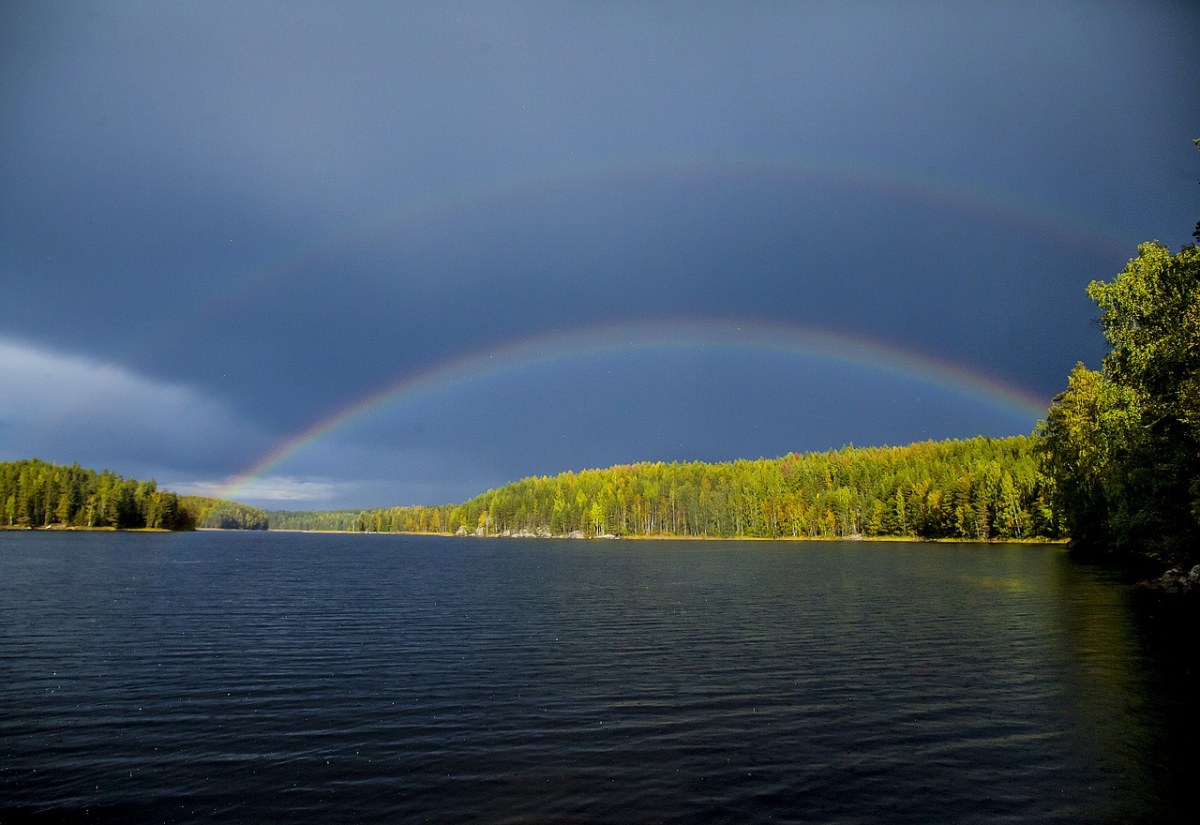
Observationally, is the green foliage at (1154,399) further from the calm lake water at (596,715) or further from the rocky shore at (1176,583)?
the calm lake water at (596,715)

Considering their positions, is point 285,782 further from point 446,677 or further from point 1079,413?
point 1079,413

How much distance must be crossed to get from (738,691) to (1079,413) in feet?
272

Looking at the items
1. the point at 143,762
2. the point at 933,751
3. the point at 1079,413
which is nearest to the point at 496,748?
the point at 143,762

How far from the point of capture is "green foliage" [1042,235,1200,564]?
41.1m

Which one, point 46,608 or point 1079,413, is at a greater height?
→ point 1079,413

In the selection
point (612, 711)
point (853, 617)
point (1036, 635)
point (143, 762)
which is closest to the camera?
point (143, 762)

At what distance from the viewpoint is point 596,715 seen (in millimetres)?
21828

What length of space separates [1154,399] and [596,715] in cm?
4416

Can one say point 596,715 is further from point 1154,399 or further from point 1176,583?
point 1176,583

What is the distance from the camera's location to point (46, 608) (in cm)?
4556

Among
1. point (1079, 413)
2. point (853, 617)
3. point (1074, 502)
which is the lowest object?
point (853, 617)

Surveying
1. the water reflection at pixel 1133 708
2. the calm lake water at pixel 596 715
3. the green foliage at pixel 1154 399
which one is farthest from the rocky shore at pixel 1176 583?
the water reflection at pixel 1133 708

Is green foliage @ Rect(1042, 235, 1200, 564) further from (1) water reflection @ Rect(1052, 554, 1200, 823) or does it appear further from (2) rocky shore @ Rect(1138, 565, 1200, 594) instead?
(1) water reflection @ Rect(1052, 554, 1200, 823)

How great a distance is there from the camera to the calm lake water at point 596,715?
15.2m
